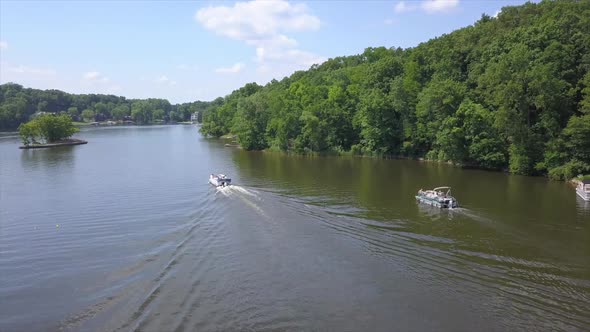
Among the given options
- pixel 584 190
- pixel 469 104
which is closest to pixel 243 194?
pixel 584 190

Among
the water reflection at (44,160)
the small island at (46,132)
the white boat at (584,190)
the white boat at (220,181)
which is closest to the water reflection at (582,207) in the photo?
the white boat at (584,190)

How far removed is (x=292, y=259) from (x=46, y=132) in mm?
110534

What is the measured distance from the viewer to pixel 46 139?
113 m

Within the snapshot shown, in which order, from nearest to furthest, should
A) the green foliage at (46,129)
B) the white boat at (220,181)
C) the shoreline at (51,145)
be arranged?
the white boat at (220,181) < the shoreline at (51,145) < the green foliage at (46,129)

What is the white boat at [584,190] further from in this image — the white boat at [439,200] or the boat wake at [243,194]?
the boat wake at [243,194]

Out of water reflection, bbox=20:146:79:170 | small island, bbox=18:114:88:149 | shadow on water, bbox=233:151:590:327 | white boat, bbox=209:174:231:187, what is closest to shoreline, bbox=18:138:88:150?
small island, bbox=18:114:88:149

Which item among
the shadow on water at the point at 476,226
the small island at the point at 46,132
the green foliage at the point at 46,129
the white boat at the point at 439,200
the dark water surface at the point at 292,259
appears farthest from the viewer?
the green foliage at the point at 46,129

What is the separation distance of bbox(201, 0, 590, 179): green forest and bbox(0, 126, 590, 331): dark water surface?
1105 cm

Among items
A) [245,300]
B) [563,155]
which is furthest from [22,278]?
[563,155]

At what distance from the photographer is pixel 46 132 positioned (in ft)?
364

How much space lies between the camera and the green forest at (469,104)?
176 ft

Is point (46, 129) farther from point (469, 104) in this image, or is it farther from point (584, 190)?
point (584, 190)

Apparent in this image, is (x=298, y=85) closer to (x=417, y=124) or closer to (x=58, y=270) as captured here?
(x=417, y=124)

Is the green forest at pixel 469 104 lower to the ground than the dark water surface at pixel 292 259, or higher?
higher
